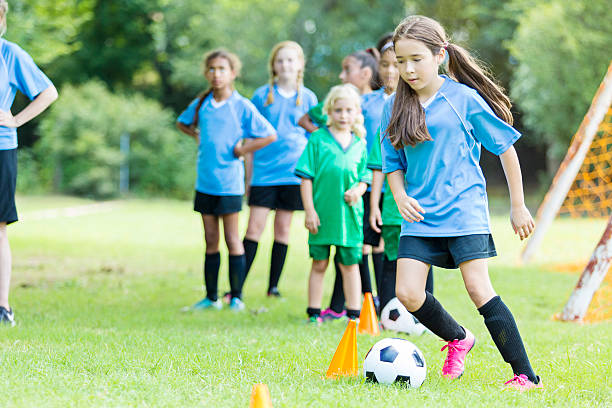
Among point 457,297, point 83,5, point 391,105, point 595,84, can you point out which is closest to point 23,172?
point 83,5

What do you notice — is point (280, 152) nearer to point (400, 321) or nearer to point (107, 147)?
point (400, 321)

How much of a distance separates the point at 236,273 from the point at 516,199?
3.36 m

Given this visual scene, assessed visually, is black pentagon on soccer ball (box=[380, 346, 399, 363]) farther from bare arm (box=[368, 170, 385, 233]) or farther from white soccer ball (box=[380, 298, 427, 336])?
bare arm (box=[368, 170, 385, 233])

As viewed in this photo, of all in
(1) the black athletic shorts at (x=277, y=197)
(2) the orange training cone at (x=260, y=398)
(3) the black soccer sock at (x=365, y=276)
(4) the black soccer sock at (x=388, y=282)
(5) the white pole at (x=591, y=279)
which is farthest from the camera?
(1) the black athletic shorts at (x=277, y=197)

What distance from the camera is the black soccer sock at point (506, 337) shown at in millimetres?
3713

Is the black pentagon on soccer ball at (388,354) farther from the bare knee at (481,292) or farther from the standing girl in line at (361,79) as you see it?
the standing girl in line at (361,79)

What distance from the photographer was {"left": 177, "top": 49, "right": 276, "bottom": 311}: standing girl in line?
6.43m

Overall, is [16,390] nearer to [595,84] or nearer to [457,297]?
[457,297]

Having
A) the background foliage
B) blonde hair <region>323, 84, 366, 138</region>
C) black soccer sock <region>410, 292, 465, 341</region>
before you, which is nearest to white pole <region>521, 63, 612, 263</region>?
blonde hair <region>323, 84, 366, 138</region>

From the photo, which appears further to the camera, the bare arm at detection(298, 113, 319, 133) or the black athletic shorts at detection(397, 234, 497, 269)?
the bare arm at detection(298, 113, 319, 133)

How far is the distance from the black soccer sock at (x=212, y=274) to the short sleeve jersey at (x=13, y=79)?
76.6 inches

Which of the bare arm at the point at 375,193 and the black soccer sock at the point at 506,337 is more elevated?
the bare arm at the point at 375,193

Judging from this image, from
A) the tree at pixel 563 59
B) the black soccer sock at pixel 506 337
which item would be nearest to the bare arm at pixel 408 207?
the black soccer sock at pixel 506 337

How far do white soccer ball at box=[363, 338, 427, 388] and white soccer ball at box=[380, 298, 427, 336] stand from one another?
4.88 feet
